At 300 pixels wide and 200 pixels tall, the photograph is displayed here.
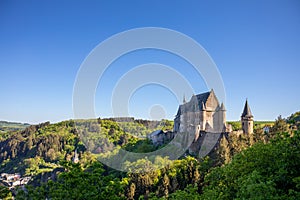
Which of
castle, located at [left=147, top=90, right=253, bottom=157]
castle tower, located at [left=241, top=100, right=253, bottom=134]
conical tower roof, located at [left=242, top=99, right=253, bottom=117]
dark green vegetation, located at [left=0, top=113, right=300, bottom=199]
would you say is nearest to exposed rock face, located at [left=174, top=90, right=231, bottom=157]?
castle, located at [left=147, top=90, right=253, bottom=157]

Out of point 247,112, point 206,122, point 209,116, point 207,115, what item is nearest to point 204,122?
point 206,122

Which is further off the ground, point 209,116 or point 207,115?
point 207,115

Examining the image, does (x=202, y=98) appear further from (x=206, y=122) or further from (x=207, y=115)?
(x=206, y=122)

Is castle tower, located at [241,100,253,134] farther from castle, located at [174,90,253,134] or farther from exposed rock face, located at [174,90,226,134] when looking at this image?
exposed rock face, located at [174,90,226,134]

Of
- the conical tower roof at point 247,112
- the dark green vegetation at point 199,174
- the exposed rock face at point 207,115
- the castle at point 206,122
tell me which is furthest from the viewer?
the exposed rock face at point 207,115

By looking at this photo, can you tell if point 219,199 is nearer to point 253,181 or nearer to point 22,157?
point 253,181

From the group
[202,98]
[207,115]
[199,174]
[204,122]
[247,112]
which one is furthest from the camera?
[202,98]

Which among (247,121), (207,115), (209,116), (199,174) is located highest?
(207,115)

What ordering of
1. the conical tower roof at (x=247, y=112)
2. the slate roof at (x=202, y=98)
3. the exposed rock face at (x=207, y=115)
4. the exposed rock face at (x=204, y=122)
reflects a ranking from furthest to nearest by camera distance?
the slate roof at (x=202, y=98), the exposed rock face at (x=207, y=115), the conical tower roof at (x=247, y=112), the exposed rock face at (x=204, y=122)

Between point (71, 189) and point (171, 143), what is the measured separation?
41497mm

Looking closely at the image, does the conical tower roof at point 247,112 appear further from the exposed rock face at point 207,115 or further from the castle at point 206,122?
the exposed rock face at point 207,115

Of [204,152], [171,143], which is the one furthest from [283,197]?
[171,143]

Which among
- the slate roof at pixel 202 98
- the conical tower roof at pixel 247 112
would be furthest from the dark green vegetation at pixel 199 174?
the slate roof at pixel 202 98

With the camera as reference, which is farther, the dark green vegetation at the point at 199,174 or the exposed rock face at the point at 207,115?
the exposed rock face at the point at 207,115
